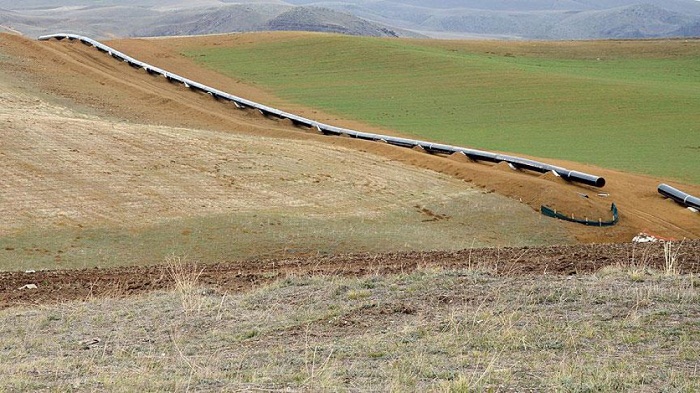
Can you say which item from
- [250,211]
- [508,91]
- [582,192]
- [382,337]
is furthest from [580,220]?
[508,91]

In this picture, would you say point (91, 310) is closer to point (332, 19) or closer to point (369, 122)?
point (369, 122)

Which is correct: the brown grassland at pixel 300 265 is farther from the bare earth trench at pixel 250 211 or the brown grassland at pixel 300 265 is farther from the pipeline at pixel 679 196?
the pipeline at pixel 679 196

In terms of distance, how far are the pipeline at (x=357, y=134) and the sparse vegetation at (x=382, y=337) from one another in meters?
16.2

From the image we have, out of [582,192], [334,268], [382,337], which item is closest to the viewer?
[382,337]

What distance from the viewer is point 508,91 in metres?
49.0

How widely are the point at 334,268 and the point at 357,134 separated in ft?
67.8

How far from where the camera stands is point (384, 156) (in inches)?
1240

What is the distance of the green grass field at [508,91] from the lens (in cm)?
3738

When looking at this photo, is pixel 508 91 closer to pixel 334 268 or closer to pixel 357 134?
pixel 357 134

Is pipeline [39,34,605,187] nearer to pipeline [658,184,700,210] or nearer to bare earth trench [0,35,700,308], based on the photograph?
bare earth trench [0,35,700,308]

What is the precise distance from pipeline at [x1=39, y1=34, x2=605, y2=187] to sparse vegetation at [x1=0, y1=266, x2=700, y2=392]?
1625 cm

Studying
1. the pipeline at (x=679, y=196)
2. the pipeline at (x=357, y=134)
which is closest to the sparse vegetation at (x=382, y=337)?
the pipeline at (x=679, y=196)

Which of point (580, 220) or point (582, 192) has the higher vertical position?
point (582, 192)

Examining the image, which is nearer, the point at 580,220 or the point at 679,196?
the point at 580,220
